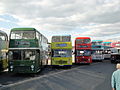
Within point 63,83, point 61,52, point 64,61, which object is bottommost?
point 63,83

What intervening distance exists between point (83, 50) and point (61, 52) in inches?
255

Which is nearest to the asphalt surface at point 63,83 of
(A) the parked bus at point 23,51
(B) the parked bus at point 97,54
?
(A) the parked bus at point 23,51

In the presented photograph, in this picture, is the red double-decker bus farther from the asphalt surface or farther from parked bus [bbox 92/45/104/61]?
the asphalt surface

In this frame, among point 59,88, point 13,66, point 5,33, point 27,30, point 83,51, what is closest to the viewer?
point 59,88

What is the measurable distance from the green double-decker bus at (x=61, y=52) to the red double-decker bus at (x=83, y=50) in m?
5.54

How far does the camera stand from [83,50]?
77.4 ft

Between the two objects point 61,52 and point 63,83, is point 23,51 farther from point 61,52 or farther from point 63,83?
point 61,52

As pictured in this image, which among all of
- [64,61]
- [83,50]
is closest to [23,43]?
[64,61]

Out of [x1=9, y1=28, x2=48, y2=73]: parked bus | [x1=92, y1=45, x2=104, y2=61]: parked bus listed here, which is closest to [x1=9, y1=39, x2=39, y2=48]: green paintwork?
[x1=9, y1=28, x2=48, y2=73]: parked bus

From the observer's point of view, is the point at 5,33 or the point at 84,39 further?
the point at 84,39

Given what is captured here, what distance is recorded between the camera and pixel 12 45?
12.9m

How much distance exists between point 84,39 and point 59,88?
643 inches

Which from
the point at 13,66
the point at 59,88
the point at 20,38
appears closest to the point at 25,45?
the point at 20,38

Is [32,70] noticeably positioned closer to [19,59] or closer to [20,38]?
[19,59]
